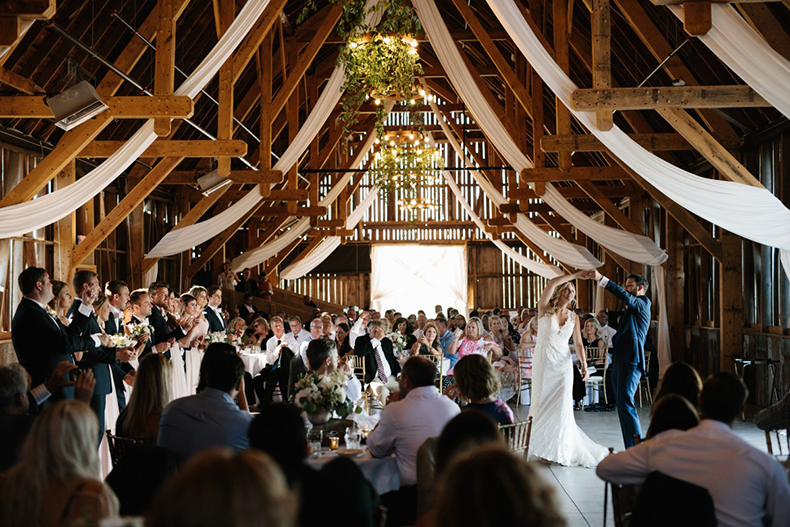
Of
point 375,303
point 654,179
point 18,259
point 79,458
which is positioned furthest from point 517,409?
point 375,303

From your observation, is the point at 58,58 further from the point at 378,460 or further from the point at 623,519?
the point at 623,519

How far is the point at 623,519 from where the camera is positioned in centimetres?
319

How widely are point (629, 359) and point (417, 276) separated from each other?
56.0 ft

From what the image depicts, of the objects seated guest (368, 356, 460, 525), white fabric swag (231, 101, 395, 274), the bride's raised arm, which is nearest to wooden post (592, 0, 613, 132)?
the bride's raised arm

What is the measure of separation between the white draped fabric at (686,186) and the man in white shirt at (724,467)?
492 centimetres

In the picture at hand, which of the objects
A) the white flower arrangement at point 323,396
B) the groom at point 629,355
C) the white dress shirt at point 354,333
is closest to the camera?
the white flower arrangement at point 323,396

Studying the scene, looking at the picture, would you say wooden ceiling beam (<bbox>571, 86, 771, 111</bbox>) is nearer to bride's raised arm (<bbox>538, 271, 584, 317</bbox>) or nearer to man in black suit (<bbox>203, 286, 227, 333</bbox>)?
bride's raised arm (<bbox>538, 271, 584, 317</bbox>)

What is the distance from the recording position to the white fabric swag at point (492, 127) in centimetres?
932

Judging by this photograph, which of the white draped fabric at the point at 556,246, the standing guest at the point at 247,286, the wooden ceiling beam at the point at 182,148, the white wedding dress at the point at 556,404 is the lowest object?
the white wedding dress at the point at 556,404

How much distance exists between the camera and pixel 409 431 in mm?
3824

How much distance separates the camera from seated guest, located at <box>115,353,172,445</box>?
3.83 metres

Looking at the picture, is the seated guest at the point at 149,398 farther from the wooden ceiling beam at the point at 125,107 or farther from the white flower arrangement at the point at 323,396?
the wooden ceiling beam at the point at 125,107

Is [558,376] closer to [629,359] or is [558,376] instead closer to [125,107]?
[629,359]

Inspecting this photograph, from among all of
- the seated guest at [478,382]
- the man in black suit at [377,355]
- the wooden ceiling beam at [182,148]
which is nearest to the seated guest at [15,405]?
the seated guest at [478,382]
